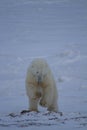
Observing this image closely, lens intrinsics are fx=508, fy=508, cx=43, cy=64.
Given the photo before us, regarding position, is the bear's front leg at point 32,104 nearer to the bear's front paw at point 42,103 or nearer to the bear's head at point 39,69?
the bear's front paw at point 42,103

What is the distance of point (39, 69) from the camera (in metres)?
4.85

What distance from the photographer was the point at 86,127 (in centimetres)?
475

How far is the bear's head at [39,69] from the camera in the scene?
4848mm

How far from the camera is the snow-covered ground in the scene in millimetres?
4969

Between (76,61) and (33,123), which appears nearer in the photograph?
(33,123)

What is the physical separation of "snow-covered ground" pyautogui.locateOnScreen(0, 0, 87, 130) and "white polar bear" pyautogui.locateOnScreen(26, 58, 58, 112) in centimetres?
7

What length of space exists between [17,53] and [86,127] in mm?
1010

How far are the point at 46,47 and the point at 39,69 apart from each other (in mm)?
305

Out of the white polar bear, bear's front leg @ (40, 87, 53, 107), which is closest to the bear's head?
the white polar bear

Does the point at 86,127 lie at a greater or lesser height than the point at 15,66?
lesser

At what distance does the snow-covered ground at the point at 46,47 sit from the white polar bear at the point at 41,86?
7 centimetres

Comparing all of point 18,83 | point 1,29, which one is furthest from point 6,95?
point 1,29

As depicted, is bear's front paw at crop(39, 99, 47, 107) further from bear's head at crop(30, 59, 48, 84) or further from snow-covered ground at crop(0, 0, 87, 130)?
bear's head at crop(30, 59, 48, 84)

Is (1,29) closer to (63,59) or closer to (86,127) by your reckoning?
(63,59)
